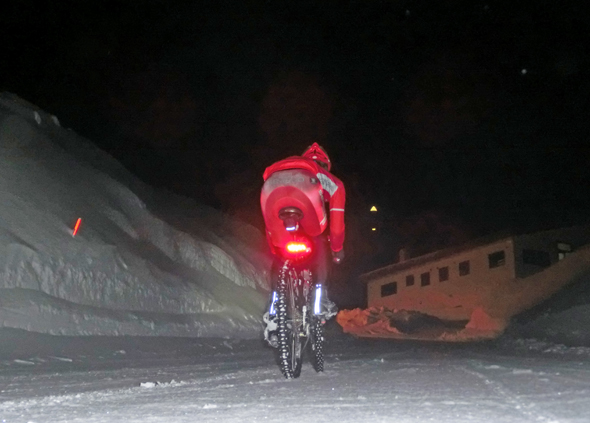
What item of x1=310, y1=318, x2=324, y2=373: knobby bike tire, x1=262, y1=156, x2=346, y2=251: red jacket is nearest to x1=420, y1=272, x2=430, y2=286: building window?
x1=310, y1=318, x2=324, y2=373: knobby bike tire

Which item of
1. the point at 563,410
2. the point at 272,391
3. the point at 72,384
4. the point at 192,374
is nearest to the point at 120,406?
the point at 272,391

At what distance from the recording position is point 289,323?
17.4 ft

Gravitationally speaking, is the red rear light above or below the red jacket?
below

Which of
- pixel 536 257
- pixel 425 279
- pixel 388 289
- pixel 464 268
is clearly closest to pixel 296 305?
pixel 536 257

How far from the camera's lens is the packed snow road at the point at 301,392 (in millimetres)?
3234

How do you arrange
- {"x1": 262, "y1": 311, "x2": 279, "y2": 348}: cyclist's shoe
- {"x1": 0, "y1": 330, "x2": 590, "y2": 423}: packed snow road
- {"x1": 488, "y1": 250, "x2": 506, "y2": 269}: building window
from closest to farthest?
{"x1": 0, "y1": 330, "x2": 590, "y2": 423}: packed snow road → {"x1": 262, "y1": 311, "x2": 279, "y2": 348}: cyclist's shoe → {"x1": 488, "y1": 250, "x2": 506, "y2": 269}: building window

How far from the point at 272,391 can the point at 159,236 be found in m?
14.6

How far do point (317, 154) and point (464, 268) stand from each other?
28755 mm

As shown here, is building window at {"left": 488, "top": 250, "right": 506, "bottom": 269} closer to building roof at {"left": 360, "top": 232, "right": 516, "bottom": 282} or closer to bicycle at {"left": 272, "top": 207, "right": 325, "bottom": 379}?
building roof at {"left": 360, "top": 232, "right": 516, "bottom": 282}

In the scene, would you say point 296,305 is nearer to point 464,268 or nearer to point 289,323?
point 289,323

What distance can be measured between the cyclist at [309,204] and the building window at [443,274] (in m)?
29.5

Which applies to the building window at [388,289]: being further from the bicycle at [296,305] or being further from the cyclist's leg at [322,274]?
the bicycle at [296,305]

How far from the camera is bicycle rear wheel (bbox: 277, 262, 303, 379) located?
5098 mm

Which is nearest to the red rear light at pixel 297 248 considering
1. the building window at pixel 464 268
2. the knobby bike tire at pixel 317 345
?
the knobby bike tire at pixel 317 345
